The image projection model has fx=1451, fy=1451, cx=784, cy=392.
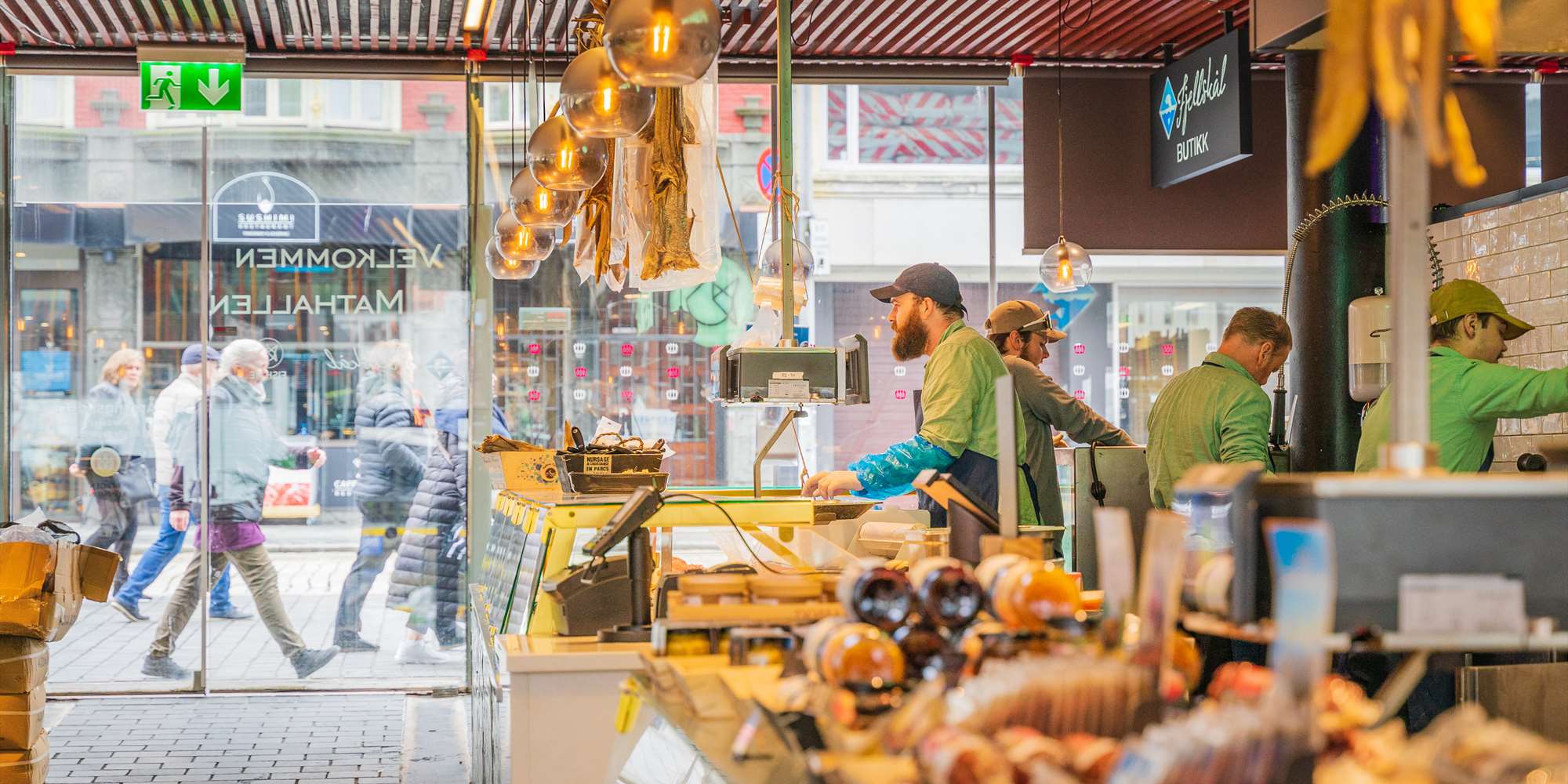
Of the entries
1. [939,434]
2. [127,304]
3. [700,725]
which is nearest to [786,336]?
[939,434]

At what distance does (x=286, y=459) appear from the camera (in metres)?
8.12

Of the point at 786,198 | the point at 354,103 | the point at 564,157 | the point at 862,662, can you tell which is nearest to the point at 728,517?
the point at 786,198

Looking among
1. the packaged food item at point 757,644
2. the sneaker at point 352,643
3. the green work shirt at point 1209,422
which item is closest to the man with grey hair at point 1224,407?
the green work shirt at point 1209,422

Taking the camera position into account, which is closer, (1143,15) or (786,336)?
(786,336)

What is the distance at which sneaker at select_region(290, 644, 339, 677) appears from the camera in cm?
793

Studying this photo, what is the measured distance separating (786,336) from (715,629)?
161 cm

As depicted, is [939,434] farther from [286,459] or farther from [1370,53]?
[286,459]

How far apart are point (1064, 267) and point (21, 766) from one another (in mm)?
4998

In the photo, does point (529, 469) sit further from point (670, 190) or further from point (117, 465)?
point (117, 465)

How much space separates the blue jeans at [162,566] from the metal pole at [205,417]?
79mm

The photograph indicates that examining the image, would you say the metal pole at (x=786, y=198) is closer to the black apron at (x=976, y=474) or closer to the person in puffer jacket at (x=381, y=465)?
the black apron at (x=976, y=474)

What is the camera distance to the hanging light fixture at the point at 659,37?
3.02 m

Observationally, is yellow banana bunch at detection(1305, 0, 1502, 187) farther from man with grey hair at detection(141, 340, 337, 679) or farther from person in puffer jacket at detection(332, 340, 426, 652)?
man with grey hair at detection(141, 340, 337, 679)

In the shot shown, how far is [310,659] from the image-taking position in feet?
26.2
